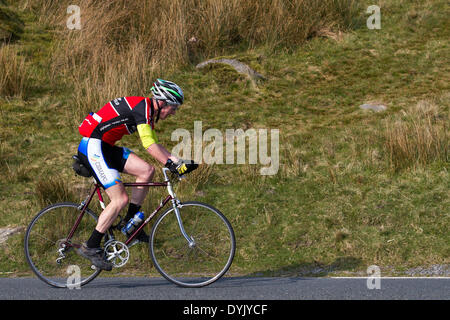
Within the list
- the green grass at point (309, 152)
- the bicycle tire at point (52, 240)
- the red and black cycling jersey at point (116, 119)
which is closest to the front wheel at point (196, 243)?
the bicycle tire at point (52, 240)

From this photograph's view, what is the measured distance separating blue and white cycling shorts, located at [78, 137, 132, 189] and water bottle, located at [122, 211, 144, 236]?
1.38 feet

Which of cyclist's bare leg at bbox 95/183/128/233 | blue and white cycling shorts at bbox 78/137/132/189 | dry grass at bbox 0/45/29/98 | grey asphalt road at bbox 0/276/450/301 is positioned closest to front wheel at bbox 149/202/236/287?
grey asphalt road at bbox 0/276/450/301

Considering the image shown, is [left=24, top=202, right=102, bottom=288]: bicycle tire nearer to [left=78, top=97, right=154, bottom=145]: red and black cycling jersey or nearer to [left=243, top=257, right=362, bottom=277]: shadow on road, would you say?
[left=78, top=97, right=154, bottom=145]: red and black cycling jersey

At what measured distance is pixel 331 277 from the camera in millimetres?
6836

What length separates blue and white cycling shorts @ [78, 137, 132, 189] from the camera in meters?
5.78

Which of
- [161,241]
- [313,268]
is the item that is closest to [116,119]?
[161,241]

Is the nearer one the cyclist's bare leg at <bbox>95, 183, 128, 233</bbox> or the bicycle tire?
the cyclist's bare leg at <bbox>95, 183, 128, 233</bbox>

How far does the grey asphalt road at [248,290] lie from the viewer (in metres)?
5.49

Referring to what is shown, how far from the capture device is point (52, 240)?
6.30 metres

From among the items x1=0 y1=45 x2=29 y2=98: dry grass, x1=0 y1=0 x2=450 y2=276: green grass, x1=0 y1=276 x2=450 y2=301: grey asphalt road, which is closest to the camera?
x1=0 y1=276 x2=450 y2=301: grey asphalt road

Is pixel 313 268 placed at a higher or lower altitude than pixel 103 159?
lower

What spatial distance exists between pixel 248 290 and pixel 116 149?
1873mm

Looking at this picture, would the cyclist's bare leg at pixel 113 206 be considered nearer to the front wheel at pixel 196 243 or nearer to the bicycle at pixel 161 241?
the bicycle at pixel 161 241

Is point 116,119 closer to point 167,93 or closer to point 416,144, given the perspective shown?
point 167,93
